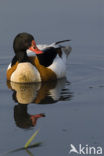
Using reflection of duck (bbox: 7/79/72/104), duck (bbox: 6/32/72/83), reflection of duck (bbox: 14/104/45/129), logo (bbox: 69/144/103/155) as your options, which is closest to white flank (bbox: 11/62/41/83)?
duck (bbox: 6/32/72/83)

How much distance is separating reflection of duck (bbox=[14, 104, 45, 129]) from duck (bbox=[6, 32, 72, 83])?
81.7 inches

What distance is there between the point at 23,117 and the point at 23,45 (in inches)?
125

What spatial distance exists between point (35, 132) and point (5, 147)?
0.73 m

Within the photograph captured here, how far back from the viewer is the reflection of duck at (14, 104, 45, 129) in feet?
28.7

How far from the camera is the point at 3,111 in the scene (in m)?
9.52

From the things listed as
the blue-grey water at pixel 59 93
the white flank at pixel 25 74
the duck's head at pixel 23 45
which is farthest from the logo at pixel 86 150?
the duck's head at pixel 23 45

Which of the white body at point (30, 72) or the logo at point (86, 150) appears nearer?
the logo at point (86, 150)

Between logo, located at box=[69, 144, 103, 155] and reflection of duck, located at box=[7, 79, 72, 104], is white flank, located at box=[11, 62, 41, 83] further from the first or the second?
logo, located at box=[69, 144, 103, 155]

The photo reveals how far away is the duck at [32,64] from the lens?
11.9 m

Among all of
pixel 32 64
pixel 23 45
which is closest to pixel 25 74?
pixel 32 64

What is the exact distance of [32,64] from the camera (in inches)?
474

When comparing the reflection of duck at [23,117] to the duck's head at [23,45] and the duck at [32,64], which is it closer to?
the duck at [32,64]

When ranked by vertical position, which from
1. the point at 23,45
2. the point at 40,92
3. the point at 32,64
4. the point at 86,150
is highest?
the point at 23,45

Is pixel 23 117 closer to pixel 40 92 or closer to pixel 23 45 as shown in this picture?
pixel 40 92
